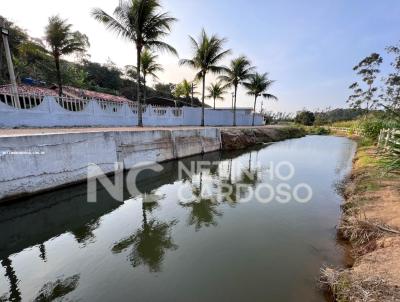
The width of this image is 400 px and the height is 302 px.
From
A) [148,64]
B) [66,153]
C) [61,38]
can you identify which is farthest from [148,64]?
[66,153]

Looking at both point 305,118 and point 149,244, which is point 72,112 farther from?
point 305,118

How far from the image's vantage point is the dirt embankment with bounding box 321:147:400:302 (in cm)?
280

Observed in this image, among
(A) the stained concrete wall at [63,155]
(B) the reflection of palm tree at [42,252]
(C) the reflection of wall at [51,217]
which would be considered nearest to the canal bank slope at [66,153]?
(A) the stained concrete wall at [63,155]

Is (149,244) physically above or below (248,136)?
below

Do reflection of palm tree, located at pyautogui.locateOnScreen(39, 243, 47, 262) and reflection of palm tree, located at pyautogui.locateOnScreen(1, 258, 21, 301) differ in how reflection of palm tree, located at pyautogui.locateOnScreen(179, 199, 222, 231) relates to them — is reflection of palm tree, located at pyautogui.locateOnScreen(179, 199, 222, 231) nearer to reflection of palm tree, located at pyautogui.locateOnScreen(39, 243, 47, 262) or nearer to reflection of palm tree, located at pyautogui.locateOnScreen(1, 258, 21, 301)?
reflection of palm tree, located at pyautogui.locateOnScreen(39, 243, 47, 262)

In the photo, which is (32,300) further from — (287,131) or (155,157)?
(287,131)

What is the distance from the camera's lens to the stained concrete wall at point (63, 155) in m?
6.14

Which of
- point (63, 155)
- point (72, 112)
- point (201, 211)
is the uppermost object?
point (72, 112)

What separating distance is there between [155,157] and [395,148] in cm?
895

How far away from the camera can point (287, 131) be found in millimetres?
29391

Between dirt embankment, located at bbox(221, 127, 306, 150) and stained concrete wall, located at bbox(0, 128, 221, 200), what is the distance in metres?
7.77

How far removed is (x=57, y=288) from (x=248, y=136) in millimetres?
19003

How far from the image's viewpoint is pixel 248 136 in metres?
21.1

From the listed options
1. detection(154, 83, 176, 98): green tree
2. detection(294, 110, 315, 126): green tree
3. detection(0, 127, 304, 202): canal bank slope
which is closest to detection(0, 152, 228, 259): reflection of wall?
detection(0, 127, 304, 202): canal bank slope
